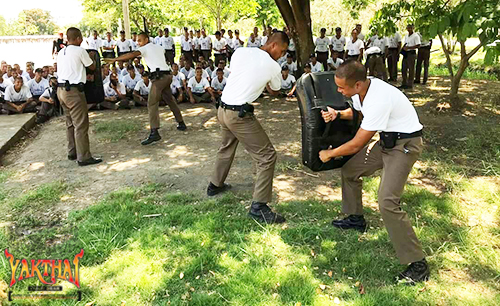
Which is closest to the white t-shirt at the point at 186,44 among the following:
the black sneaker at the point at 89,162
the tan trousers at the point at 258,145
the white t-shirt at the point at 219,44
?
the white t-shirt at the point at 219,44

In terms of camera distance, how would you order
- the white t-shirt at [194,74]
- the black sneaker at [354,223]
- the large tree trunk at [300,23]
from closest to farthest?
the black sneaker at [354,223] < the large tree trunk at [300,23] < the white t-shirt at [194,74]

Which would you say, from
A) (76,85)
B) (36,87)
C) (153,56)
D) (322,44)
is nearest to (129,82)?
(36,87)

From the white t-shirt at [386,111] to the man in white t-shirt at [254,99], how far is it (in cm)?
109

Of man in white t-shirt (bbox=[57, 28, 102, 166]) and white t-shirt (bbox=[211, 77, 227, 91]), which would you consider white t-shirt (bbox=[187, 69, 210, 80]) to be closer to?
white t-shirt (bbox=[211, 77, 227, 91])

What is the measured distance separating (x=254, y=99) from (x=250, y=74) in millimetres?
249

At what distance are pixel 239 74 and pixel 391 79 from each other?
9100 millimetres

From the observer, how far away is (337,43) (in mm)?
12461

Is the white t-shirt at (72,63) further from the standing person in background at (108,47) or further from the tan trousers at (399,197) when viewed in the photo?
the standing person in background at (108,47)

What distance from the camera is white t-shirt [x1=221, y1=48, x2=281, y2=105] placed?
3.70m

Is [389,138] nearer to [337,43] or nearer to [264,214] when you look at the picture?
[264,214]

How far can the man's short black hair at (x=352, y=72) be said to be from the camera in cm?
284

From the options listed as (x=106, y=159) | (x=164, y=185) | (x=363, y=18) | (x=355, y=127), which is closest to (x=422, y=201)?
(x=355, y=127)

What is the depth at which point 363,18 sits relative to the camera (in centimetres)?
3011

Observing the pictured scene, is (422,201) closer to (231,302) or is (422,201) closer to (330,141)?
(330,141)
